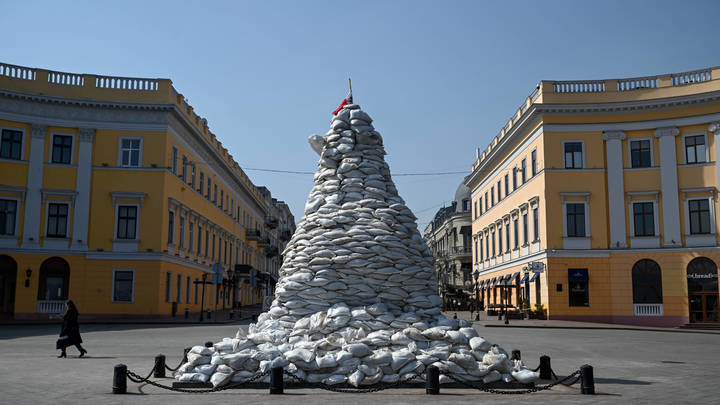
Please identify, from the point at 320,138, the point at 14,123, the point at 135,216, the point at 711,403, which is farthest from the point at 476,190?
the point at 711,403

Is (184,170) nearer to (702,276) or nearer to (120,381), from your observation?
(702,276)

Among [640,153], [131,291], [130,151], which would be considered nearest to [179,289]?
[131,291]

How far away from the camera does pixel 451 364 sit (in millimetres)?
10398

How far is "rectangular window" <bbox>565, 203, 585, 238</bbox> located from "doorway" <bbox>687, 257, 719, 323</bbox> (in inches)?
223

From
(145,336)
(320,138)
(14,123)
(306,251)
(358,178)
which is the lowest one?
(145,336)

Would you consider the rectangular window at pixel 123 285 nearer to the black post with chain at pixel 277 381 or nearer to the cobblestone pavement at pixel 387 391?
the cobblestone pavement at pixel 387 391

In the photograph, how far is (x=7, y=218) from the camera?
3403 centimetres

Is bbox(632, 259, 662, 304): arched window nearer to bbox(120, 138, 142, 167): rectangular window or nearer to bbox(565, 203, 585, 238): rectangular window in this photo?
bbox(565, 203, 585, 238): rectangular window

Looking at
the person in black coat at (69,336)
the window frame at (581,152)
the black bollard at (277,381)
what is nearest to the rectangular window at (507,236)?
the window frame at (581,152)

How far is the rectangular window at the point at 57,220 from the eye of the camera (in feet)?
114

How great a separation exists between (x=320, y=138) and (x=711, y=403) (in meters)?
8.61

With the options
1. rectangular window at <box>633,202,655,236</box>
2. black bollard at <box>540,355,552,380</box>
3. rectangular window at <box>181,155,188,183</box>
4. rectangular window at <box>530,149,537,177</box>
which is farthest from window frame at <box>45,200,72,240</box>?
rectangular window at <box>633,202,655,236</box>

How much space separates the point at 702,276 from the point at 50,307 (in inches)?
1321

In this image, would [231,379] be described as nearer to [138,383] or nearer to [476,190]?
[138,383]
